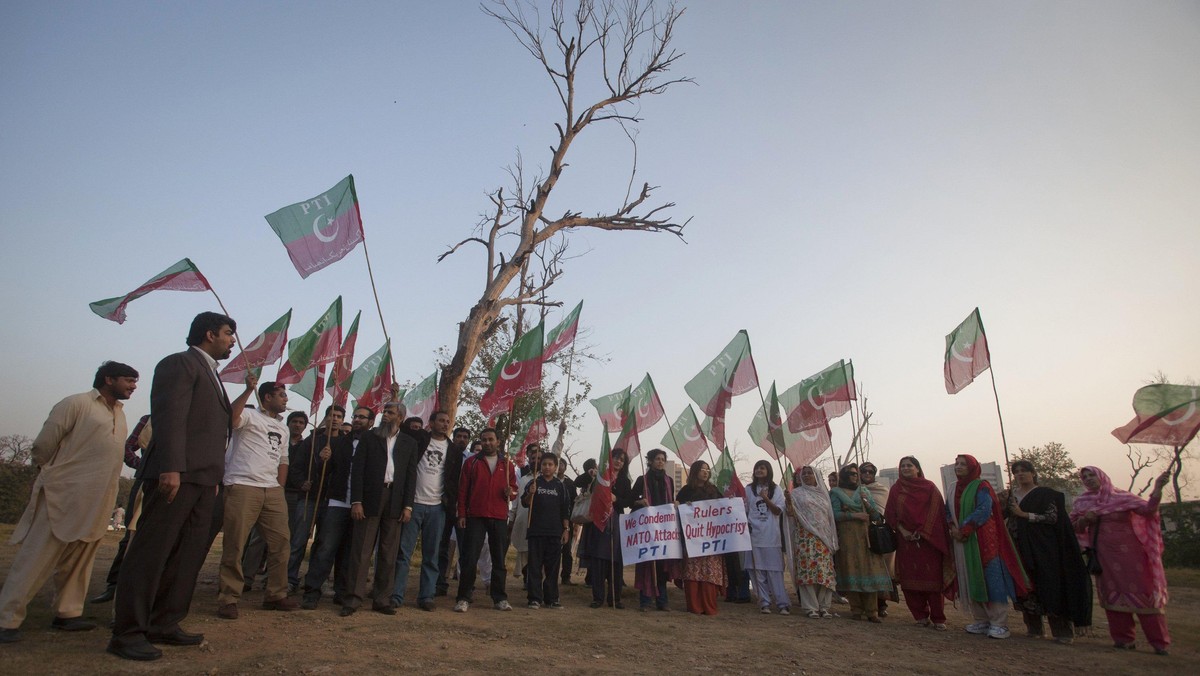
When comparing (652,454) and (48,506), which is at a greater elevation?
(652,454)

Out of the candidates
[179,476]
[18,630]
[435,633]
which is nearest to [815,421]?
[435,633]

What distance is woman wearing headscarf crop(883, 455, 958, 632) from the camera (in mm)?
7852

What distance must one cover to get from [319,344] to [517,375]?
3194mm

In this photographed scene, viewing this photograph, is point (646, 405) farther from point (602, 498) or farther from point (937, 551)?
point (937, 551)

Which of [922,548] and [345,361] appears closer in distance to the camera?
[922,548]

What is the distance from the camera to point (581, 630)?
20.9ft

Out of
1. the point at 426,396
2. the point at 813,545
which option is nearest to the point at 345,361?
the point at 426,396

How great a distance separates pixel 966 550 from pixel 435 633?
19.1 ft

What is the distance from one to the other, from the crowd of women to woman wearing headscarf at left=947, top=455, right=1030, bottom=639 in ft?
0.04

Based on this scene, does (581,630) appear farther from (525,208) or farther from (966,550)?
(525,208)

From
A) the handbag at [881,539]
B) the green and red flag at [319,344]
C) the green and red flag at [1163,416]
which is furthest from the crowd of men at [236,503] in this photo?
the green and red flag at [1163,416]

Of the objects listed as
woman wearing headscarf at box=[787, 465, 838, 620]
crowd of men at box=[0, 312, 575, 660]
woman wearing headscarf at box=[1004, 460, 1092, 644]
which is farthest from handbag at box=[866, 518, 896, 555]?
crowd of men at box=[0, 312, 575, 660]

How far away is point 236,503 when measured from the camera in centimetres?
577

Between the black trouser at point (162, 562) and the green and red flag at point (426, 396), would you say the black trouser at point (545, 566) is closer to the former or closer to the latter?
the black trouser at point (162, 562)
